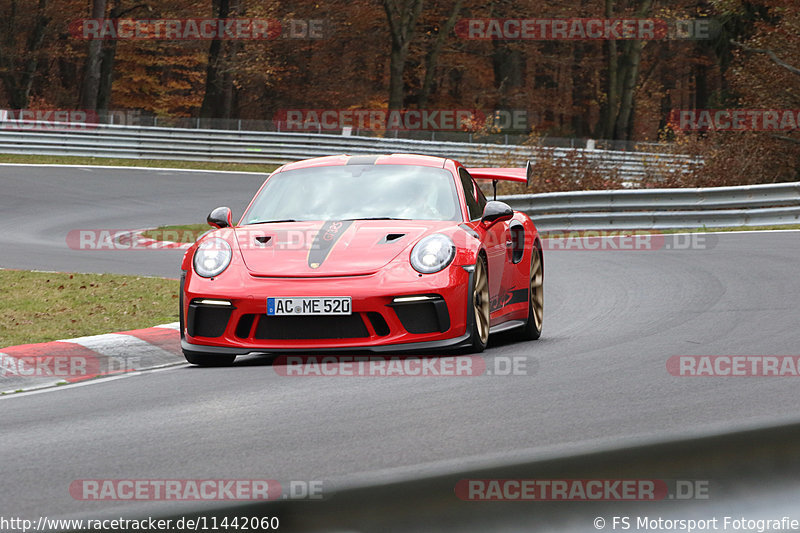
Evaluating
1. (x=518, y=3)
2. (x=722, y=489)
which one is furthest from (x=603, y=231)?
(x=518, y=3)

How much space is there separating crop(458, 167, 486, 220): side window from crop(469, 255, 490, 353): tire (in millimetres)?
726

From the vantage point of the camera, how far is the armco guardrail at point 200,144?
32.8 m

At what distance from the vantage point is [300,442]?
4.94 m

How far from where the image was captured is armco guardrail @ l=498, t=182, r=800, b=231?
1845cm

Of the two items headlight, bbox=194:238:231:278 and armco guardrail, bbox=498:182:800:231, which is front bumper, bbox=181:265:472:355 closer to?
headlight, bbox=194:238:231:278

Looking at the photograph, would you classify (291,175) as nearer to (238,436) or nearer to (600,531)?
(238,436)

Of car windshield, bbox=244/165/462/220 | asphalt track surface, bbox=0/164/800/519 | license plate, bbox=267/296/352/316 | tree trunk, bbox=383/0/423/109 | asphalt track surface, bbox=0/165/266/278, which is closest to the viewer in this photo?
→ asphalt track surface, bbox=0/164/800/519

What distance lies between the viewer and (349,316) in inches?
273

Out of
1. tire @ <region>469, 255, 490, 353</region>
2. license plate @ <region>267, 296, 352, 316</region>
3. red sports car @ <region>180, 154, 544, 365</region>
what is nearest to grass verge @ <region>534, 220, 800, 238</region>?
red sports car @ <region>180, 154, 544, 365</region>

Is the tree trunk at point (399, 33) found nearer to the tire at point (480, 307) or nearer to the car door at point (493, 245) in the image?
the car door at point (493, 245)

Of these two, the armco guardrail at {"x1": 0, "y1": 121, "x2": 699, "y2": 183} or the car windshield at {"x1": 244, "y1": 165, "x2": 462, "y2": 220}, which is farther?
the armco guardrail at {"x1": 0, "y1": 121, "x2": 699, "y2": 183}

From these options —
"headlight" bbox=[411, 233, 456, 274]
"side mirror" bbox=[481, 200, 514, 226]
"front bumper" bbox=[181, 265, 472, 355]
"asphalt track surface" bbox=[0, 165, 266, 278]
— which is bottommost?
"asphalt track surface" bbox=[0, 165, 266, 278]

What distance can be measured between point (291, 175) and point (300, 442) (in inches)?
155

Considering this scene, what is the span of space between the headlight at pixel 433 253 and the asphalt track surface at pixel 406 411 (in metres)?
0.71
